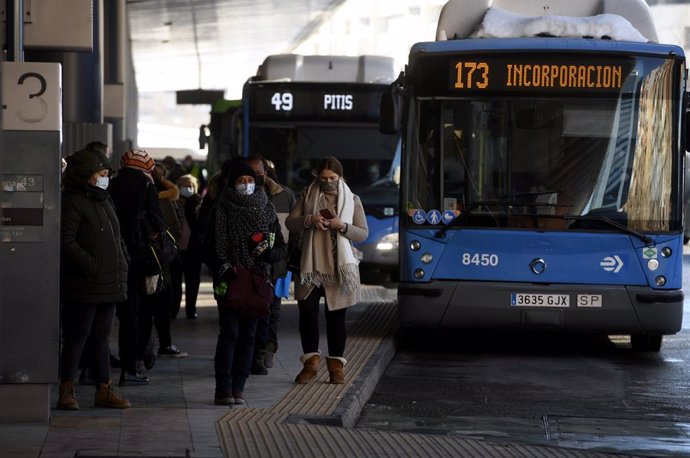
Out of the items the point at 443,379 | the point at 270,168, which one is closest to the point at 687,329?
the point at 443,379

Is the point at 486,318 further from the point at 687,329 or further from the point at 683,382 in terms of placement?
the point at 687,329

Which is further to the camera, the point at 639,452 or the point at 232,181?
the point at 232,181

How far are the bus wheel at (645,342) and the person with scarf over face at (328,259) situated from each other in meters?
4.06

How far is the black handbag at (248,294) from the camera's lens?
9.42 m

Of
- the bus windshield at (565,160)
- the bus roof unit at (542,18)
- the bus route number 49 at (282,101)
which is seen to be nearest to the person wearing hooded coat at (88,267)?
the bus windshield at (565,160)

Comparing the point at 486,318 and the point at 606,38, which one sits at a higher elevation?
the point at 606,38

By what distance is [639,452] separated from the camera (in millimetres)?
8609

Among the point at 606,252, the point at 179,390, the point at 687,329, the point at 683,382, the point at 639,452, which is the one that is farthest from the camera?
the point at 687,329

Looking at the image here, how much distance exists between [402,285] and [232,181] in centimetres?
415

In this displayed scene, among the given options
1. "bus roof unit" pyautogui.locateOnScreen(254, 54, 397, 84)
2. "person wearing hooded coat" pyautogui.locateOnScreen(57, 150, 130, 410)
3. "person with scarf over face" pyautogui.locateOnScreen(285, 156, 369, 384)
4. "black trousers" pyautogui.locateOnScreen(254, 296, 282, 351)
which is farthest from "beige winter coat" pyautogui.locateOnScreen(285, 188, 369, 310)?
"bus roof unit" pyautogui.locateOnScreen(254, 54, 397, 84)

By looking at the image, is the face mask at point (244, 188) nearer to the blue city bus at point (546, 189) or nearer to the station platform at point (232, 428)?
the station platform at point (232, 428)

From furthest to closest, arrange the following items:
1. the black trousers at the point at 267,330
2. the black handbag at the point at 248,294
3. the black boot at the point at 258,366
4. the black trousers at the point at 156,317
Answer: the black boot at the point at 258,366 → the black trousers at the point at 156,317 → the black trousers at the point at 267,330 → the black handbag at the point at 248,294

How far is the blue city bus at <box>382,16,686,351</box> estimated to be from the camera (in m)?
13.1

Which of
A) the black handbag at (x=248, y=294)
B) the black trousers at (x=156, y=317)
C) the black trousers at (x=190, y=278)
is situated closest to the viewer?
the black handbag at (x=248, y=294)
